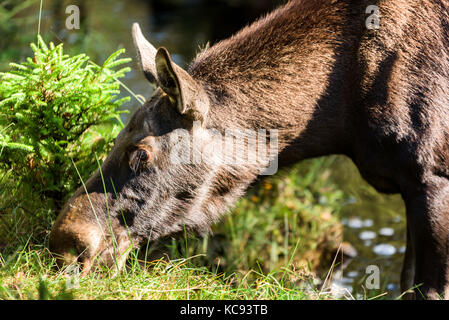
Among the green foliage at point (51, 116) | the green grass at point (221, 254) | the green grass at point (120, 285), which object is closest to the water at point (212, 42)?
the green grass at point (221, 254)

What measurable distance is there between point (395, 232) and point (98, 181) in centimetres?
427

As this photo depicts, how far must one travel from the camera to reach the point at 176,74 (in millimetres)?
3732

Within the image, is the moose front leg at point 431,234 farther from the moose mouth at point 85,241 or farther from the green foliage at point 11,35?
the green foliage at point 11,35

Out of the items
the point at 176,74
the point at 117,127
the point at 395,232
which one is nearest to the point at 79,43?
the point at 117,127

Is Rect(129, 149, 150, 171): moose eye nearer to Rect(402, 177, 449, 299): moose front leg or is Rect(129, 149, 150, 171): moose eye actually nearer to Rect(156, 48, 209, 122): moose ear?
Rect(156, 48, 209, 122): moose ear

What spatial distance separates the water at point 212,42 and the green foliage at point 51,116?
586mm

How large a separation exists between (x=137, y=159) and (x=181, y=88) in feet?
2.01

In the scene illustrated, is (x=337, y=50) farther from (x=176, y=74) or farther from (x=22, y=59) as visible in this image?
(x=22, y=59)

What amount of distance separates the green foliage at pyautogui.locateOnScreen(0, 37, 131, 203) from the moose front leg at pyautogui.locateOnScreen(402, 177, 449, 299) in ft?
7.54

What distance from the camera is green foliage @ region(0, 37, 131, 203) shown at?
14.3 feet

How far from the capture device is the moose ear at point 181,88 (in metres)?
3.72

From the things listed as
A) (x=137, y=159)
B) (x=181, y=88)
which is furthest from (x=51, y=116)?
(x=181, y=88)
